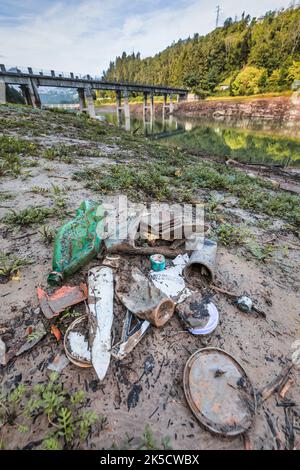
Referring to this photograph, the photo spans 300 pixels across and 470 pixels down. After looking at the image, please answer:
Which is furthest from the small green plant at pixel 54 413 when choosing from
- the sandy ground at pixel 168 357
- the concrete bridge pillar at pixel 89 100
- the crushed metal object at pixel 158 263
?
the concrete bridge pillar at pixel 89 100

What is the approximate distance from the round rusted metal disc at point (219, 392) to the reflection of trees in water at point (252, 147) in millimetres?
13515

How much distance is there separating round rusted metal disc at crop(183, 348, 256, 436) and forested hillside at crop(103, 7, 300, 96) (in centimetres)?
5097

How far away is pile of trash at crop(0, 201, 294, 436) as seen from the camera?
1.57 meters

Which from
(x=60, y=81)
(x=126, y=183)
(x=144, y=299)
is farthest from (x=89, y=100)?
(x=144, y=299)

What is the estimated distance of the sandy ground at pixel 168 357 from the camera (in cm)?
141

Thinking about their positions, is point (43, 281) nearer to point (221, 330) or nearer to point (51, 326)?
point (51, 326)

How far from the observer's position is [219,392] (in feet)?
5.12

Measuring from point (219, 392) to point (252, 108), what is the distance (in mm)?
45656

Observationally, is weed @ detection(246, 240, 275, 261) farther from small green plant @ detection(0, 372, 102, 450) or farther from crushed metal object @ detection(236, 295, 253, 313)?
small green plant @ detection(0, 372, 102, 450)

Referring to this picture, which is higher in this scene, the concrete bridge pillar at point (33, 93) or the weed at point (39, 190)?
the concrete bridge pillar at point (33, 93)

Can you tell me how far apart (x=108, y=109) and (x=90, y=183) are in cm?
6664

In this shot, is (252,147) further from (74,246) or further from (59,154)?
(74,246)

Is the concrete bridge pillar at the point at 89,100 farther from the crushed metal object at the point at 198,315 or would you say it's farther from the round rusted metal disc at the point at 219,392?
the round rusted metal disc at the point at 219,392
